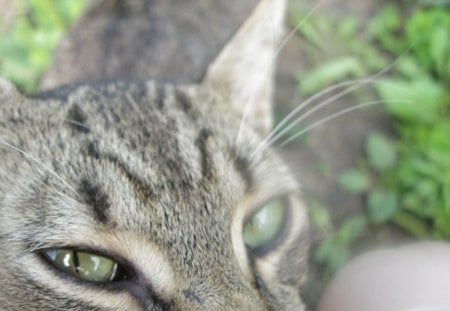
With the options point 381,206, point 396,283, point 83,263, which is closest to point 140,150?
point 83,263

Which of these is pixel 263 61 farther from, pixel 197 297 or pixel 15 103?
pixel 197 297

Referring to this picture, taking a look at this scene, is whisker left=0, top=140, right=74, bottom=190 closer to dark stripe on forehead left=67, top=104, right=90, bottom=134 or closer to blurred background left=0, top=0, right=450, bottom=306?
dark stripe on forehead left=67, top=104, right=90, bottom=134

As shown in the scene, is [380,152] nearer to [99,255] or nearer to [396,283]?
[396,283]

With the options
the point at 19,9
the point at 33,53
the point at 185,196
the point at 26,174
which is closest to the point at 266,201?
the point at 185,196

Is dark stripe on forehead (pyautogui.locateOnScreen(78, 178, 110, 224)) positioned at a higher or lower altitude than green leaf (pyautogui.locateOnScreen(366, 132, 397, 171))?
lower

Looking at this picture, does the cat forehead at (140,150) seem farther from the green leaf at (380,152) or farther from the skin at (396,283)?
the green leaf at (380,152)

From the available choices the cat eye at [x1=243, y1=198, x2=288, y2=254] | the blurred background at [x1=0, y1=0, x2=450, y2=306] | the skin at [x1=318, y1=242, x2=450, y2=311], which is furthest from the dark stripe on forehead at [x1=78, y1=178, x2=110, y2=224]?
the blurred background at [x1=0, y1=0, x2=450, y2=306]

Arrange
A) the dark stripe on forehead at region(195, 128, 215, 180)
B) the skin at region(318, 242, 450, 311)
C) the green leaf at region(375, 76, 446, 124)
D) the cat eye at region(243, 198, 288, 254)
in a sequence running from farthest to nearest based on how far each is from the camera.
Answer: the green leaf at region(375, 76, 446, 124)
the skin at region(318, 242, 450, 311)
the cat eye at region(243, 198, 288, 254)
the dark stripe on forehead at region(195, 128, 215, 180)
